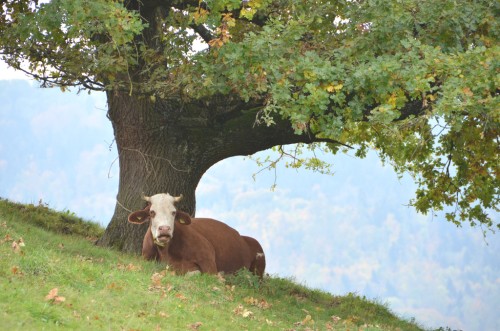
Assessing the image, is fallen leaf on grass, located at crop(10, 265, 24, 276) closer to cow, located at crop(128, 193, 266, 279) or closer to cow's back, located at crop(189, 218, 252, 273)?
cow, located at crop(128, 193, 266, 279)

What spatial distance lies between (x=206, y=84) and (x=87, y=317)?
7.49 meters

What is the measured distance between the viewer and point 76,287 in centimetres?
1205

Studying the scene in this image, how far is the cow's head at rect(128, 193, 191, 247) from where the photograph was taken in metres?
17.1

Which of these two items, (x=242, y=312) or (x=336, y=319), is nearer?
(x=242, y=312)

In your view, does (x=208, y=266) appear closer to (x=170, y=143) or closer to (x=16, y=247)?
(x=170, y=143)

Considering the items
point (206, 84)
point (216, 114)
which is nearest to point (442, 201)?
point (216, 114)

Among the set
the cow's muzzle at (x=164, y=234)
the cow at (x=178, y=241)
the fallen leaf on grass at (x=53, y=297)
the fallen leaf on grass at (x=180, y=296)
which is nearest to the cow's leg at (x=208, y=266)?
the cow at (x=178, y=241)

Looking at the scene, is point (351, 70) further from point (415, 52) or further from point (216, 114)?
point (216, 114)

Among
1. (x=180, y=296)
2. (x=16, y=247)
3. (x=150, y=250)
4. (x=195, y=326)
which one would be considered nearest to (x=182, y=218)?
(x=150, y=250)

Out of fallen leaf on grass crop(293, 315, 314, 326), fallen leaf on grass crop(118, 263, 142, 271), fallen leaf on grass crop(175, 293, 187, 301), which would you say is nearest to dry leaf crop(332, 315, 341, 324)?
fallen leaf on grass crop(293, 315, 314, 326)

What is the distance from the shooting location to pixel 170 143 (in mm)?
20797

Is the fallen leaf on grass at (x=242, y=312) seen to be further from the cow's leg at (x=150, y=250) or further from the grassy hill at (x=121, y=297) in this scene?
the cow's leg at (x=150, y=250)

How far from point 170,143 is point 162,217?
3830 millimetres

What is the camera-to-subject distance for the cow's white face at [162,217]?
1709cm
